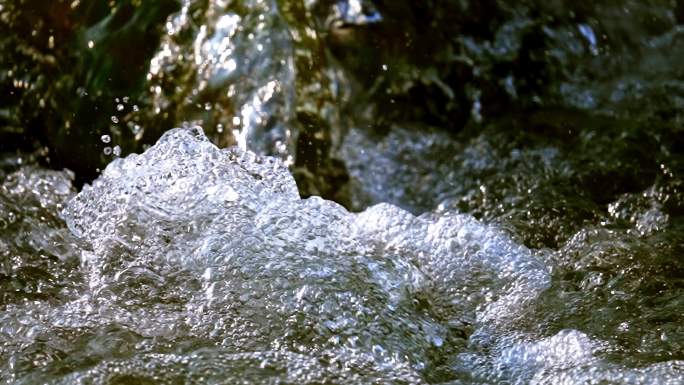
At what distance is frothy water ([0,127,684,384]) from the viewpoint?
62.6 inches

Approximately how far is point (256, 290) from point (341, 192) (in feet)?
2.26

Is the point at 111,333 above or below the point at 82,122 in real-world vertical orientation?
below

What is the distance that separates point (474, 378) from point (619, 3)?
6.23 ft

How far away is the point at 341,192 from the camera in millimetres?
2422

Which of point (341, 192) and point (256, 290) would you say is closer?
point (256, 290)

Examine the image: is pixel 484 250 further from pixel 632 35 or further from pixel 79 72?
pixel 632 35

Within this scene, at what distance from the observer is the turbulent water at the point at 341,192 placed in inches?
65.4

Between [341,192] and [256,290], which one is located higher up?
[341,192]

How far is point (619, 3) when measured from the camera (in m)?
3.20

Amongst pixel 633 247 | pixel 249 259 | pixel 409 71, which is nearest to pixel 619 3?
pixel 409 71

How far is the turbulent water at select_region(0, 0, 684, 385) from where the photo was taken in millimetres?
1662

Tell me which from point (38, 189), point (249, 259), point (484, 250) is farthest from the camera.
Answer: point (38, 189)

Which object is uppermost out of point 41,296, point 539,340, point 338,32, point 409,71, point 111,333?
point 338,32

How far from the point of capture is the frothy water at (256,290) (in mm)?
1591
